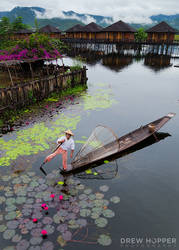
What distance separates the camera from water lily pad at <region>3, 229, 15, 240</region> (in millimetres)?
3980

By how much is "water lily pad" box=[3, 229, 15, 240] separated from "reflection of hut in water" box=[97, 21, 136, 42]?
131 feet

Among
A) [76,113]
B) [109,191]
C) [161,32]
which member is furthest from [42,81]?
[161,32]

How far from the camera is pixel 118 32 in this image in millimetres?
38156

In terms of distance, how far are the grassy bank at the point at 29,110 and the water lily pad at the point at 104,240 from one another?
241 inches

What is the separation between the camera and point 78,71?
44.7 feet

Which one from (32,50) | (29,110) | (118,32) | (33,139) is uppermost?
(118,32)

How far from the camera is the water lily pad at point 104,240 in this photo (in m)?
3.98

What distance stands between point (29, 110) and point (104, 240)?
8.06 meters

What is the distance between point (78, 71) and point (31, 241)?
38.3 ft

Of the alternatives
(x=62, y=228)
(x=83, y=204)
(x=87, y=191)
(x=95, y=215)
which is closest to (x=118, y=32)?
(x=87, y=191)

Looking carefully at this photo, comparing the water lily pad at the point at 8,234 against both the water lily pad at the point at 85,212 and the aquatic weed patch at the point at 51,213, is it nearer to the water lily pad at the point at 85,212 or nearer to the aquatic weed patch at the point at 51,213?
the aquatic weed patch at the point at 51,213

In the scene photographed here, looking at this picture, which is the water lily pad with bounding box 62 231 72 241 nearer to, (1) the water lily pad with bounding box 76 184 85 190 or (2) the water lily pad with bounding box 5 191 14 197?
(1) the water lily pad with bounding box 76 184 85 190

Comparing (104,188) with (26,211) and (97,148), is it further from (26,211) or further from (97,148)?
(26,211)

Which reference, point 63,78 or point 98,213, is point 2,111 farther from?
point 98,213
